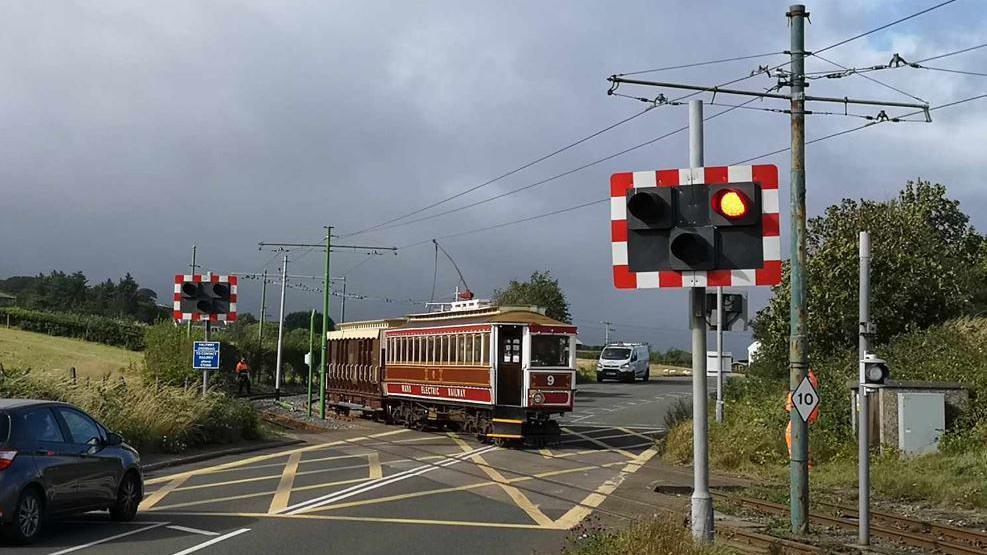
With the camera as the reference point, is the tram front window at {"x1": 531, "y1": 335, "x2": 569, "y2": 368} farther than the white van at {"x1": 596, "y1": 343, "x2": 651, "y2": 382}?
No

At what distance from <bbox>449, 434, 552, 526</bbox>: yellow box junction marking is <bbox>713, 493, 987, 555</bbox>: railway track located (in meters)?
3.03

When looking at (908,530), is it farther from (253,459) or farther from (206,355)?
(206,355)

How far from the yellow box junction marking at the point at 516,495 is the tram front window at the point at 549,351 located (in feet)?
11.9

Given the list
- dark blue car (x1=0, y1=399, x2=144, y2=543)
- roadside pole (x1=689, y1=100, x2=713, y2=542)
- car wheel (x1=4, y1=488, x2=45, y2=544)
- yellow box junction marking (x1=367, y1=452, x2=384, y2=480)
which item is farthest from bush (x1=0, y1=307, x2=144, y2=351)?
roadside pole (x1=689, y1=100, x2=713, y2=542)

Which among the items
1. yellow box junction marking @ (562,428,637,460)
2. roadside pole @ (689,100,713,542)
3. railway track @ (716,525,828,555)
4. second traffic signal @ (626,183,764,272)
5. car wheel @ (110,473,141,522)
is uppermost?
second traffic signal @ (626,183,764,272)

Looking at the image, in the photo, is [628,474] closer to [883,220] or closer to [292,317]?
[883,220]

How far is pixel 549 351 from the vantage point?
83.6 ft

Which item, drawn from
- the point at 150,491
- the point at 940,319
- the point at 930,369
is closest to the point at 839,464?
the point at 930,369

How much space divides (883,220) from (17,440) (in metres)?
25.1

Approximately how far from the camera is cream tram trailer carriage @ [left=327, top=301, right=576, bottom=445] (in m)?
25.0

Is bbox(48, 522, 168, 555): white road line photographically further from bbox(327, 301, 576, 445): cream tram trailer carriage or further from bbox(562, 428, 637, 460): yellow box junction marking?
bbox(327, 301, 576, 445): cream tram trailer carriage

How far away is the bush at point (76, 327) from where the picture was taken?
61.9 metres

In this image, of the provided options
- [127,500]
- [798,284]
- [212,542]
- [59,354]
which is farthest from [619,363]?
[212,542]

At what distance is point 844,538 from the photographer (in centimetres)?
1201
